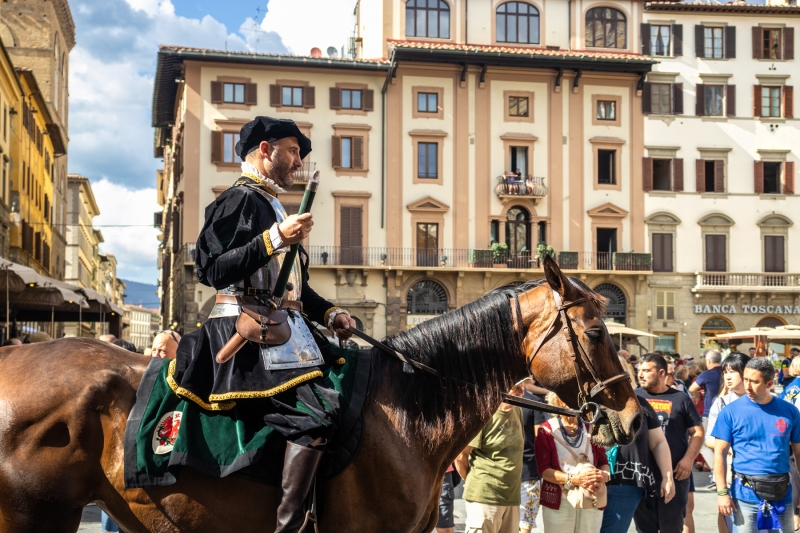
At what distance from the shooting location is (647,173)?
41000mm

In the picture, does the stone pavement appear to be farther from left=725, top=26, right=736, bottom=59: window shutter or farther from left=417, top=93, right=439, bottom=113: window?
left=725, top=26, right=736, bottom=59: window shutter

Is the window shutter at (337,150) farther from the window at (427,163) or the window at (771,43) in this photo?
the window at (771,43)

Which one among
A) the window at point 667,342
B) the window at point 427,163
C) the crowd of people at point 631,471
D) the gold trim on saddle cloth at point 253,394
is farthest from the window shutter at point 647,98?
the gold trim on saddle cloth at point 253,394

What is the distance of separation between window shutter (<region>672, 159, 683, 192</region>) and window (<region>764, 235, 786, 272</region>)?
490 centimetres

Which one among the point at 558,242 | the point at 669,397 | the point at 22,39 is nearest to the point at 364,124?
the point at 558,242

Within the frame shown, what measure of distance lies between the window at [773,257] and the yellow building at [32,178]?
34299mm

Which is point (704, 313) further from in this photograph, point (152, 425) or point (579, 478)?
point (152, 425)

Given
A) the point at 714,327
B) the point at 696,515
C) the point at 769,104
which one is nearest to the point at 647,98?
the point at 769,104

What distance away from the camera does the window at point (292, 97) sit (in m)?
39.5

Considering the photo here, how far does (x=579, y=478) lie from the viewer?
6582 mm

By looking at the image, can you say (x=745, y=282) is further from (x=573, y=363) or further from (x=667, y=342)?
(x=573, y=363)

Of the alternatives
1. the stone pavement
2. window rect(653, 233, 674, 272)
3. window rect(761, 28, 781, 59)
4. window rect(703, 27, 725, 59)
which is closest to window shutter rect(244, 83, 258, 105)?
window rect(653, 233, 674, 272)

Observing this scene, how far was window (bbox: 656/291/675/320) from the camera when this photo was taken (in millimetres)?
40562

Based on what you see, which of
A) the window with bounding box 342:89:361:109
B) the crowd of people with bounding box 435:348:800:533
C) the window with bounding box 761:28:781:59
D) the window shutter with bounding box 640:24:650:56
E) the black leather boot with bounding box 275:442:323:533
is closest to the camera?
the black leather boot with bounding box 275:442:323:533
